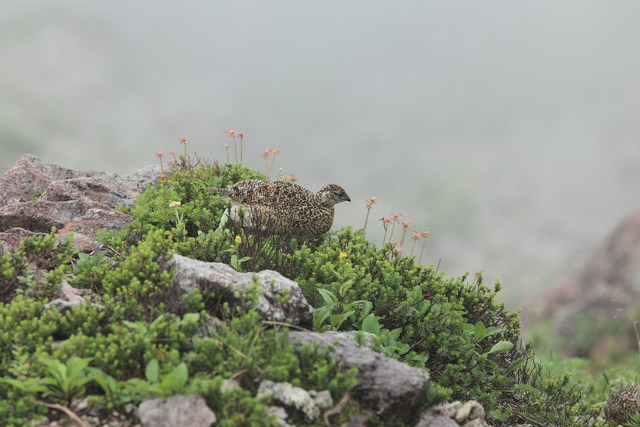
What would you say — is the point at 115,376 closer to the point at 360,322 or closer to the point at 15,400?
the point at 15,400

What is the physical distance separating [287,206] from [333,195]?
67cm

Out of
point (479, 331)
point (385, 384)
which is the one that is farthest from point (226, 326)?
point (479, 331)

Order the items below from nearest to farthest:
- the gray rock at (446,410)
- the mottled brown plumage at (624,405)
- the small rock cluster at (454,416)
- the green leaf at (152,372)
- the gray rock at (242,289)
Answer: the green leaf at (152,372) → the small rock cluster at (454,416) → the gray rock at (446,410) → the gray rock at (242,289) → the mottled brown plumage at (624,405)

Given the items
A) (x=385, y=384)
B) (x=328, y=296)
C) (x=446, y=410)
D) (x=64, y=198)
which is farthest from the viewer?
(x=64, y=198)

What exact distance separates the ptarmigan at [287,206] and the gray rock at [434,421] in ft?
11.6

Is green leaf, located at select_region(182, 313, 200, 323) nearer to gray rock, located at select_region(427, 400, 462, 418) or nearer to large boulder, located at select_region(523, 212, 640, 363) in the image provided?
gray rock, located at select_region(427, 400, 462, 418)

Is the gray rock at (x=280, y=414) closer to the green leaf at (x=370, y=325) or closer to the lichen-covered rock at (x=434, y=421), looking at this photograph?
the lichen-covered rock at (x=434, y=421)

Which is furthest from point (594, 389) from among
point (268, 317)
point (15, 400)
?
point (15, 400)

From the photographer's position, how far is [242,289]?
454 centimetres

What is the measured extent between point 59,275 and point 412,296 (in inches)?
135

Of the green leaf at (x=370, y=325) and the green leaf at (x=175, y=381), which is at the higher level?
the green leaf at (x=370, y=325)

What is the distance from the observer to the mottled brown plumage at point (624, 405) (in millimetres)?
6355

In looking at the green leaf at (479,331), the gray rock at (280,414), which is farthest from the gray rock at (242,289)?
the green leaf at (479,331)

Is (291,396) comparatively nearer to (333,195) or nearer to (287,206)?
(287,206)
